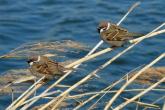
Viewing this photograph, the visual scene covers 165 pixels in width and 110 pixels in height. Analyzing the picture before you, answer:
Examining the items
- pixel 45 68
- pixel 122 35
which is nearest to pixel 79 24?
pixel 122 35

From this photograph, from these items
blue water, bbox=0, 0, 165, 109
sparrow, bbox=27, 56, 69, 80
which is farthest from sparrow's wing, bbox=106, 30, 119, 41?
blue water, bbox=0, 0, 165, 109

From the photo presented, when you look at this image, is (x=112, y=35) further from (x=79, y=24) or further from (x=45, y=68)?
(x=79, y=24)

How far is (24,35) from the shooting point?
45.2ft

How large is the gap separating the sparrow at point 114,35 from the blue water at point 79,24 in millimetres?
4060

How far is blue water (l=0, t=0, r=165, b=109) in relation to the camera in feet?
41.7

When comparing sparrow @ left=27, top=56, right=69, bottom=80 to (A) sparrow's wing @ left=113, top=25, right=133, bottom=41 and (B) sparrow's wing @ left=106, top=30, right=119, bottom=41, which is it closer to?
(B) sparrow's wing @ left=106, top=30, right=119, bottom=41

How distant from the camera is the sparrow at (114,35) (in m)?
7.47

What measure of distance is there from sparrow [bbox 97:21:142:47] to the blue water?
13.3 feet

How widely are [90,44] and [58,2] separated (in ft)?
9.68

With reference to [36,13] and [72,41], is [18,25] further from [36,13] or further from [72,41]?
[72,41]

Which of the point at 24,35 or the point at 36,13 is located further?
the point at 36,13

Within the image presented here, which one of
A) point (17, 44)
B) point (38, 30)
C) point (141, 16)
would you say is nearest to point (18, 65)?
point (17, 44)

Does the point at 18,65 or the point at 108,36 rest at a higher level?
the point at 108,36

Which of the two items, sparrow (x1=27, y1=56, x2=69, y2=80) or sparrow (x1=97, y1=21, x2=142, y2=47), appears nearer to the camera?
sparrow (x1=27, y1=56, x2=69, y2=80)
